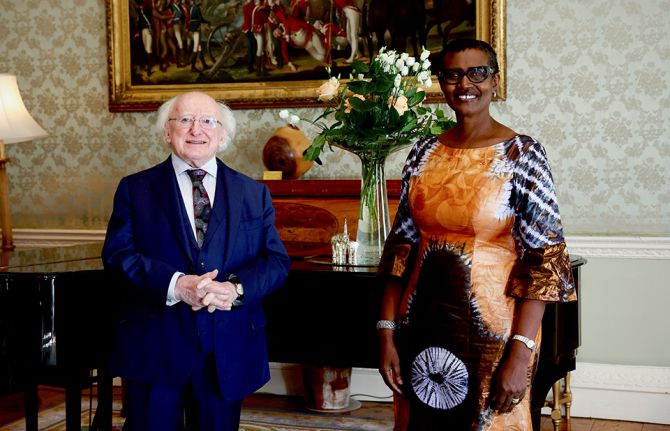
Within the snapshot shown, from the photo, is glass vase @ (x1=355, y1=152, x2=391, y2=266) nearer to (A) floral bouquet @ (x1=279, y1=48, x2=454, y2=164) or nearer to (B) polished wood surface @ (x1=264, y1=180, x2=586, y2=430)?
(A) floral bouquet @ (x1=279, y1=48, x2=454, y2=164)

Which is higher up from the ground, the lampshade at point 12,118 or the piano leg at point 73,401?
the lampshade at point 12,118

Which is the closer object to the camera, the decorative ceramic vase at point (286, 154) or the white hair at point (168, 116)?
the white hair at point (168, 116)

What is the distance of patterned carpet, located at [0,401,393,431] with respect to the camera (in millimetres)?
4223

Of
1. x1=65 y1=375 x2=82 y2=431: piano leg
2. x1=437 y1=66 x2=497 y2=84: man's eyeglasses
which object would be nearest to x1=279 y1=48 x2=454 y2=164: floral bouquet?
x1=437 y1=66 x2=497 y2=84: man's eyeglasses

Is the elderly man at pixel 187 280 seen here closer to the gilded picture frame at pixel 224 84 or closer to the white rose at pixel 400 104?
the white rose at pixel 400 104

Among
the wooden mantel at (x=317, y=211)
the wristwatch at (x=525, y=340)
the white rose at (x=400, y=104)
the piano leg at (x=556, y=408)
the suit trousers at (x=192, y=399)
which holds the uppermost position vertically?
the white rose at (x=400, y=104)

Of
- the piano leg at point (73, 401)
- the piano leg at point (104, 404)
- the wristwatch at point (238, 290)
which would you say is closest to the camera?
the wristwatch at point (238, 290)

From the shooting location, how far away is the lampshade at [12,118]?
4.79 meters

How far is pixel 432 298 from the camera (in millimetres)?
2059

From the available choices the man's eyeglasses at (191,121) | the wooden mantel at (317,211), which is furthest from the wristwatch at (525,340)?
the wooden mantel at (317,211)

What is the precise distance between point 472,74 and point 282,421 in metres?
2.78

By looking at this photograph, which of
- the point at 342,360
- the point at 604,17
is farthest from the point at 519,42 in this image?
the point at 342,360

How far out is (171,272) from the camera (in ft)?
8.12

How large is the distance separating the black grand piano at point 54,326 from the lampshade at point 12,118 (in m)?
1.67
